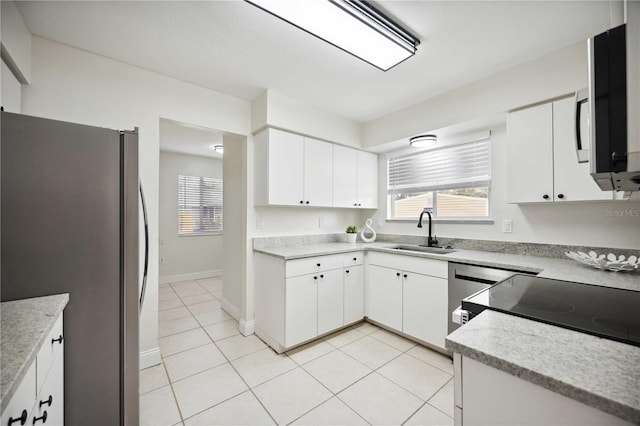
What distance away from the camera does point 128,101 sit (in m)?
2.15

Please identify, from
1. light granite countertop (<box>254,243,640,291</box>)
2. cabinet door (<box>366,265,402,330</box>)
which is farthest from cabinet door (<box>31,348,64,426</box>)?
cabinet door (<box>366,265,402,330</box>)

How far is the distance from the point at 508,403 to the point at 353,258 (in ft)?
7.16

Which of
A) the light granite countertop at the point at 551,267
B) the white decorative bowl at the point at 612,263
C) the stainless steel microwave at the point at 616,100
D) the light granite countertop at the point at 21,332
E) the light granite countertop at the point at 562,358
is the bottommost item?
the light granite countertop at the point at 21,332

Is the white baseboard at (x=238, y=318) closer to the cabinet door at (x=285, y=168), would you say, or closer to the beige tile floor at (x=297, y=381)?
the beige tile floor at (x=297, y=381)

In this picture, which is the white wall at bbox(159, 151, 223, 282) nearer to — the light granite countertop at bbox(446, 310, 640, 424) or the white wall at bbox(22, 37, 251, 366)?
the white wall at bbox(22, 37, 251, 366)

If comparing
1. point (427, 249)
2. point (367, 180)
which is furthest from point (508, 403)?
point (367, 180)

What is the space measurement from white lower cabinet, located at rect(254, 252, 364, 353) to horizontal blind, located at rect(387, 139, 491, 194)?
1194 millimetres

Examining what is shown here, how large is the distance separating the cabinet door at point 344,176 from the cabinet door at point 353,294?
2.79 ft

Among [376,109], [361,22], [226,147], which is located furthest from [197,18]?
[376,109]

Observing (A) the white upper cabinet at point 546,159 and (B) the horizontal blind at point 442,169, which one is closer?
(A) the white upper cabinet at point 546,159

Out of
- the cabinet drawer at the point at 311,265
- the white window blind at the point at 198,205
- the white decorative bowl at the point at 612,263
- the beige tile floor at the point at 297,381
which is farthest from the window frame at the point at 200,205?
the white decorative bowl at the point at 612,263

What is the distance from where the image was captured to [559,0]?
59.2 inches

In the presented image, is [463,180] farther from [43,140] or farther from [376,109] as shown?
[43,140]

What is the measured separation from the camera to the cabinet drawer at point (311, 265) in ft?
7.56
